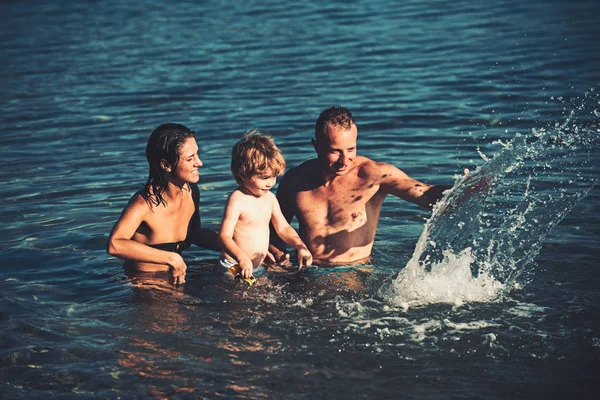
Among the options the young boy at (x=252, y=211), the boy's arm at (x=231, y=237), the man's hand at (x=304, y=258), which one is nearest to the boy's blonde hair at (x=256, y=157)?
the young boy at (x=252, y=211)

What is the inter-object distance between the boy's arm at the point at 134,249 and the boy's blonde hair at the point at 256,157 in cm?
83

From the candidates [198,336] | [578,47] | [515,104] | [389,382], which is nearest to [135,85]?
[515,104]

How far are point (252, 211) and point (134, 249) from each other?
0.94 metres

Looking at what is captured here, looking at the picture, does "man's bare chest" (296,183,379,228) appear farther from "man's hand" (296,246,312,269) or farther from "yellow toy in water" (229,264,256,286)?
Answer: "yellow toy in water" (229,264,256,286)

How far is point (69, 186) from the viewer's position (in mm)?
9547

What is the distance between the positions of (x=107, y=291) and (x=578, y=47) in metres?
10.6

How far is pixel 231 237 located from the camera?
20.7 feet

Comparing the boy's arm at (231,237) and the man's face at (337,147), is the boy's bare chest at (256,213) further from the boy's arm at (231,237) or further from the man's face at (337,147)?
the man's face at (337,147)

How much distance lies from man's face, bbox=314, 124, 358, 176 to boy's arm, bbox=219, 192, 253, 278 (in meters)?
0.78

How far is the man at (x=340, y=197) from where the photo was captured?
260 inches

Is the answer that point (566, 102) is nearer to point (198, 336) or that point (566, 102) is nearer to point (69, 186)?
point (69, 186)

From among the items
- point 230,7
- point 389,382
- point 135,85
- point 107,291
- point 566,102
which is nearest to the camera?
point 389,382

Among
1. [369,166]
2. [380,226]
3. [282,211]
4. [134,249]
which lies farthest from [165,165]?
[380,226]

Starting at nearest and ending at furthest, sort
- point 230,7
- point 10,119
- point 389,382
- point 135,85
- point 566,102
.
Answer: point 389,382 → point 566,102 → point 10,119 → point 135,85 → point 230,7
